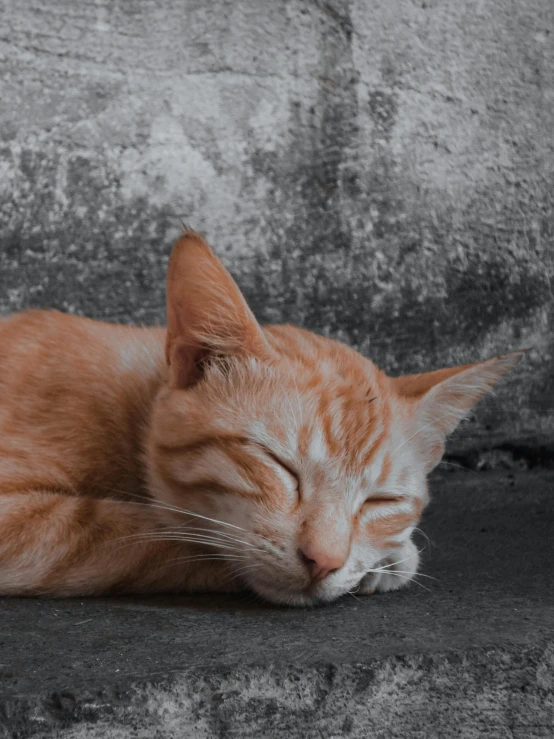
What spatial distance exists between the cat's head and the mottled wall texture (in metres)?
0.92

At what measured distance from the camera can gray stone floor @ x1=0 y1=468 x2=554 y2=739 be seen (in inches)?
45.3

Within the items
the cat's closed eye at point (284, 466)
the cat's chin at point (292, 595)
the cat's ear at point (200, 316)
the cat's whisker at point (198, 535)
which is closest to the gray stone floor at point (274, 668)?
the cat's chin at point (292, 595)

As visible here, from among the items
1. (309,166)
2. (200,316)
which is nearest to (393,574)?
(200,316)

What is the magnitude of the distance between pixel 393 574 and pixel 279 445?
0.42m

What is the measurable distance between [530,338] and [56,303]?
1.51 m

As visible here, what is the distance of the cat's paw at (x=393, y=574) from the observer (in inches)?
64.1

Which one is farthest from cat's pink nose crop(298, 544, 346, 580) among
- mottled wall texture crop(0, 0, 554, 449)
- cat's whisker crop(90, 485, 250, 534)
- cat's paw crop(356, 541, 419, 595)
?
mottled wall texture crop(0, 0, 554, 449)

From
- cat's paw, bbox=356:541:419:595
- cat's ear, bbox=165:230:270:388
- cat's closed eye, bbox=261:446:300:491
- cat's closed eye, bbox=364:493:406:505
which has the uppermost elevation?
cat's ear, bbox=165:230:270:388

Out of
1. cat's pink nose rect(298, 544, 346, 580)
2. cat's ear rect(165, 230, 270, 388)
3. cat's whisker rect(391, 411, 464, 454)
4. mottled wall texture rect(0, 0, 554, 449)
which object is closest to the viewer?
cat's pink nose rect(298, 544, 346, 580)

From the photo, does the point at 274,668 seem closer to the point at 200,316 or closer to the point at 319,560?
the point at 319,560

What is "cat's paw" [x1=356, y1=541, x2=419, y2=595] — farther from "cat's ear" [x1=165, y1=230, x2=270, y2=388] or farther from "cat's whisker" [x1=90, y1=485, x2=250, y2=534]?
"cat's ear" [x1=165, y1=230, x2=270, y2=388]

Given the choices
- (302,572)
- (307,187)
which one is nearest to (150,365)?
(302,572)

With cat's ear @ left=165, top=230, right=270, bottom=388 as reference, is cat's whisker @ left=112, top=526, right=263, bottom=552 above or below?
below

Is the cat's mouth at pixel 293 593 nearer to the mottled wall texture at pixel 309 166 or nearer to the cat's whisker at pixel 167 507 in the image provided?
the cat's whisker at pixel 167 507
